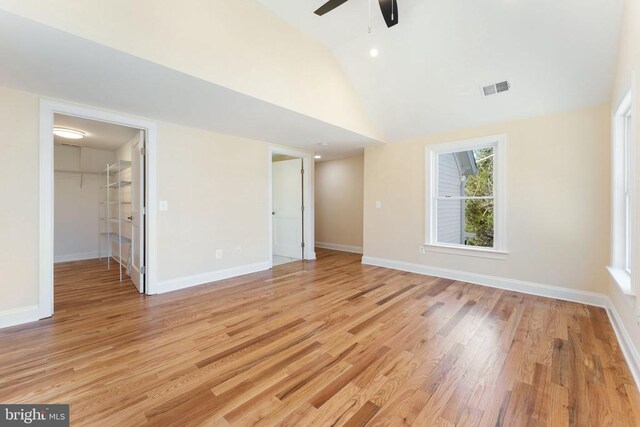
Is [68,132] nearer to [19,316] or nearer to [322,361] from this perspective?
[19,316]

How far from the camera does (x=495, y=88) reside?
3.29m

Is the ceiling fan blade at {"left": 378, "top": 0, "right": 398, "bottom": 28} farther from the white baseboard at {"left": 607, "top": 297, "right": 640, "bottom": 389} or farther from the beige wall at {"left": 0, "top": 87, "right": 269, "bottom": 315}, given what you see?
the white baseboard at {"left": 607, "top": 297, "right": 640, "bottom": 389}

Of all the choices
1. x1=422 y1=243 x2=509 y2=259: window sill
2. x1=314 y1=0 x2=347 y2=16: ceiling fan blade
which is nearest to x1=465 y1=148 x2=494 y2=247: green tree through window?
x1=422 y1=243 x2=509 y2=259: window sill

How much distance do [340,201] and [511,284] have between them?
4030 millimetres

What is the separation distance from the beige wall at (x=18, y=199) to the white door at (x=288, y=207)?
373 centimetres

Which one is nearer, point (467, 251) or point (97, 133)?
point (467, 251)

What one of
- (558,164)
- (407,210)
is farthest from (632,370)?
(407,210)

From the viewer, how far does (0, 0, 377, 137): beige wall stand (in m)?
1.79

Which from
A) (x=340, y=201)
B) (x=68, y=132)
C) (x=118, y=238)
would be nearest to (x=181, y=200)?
(x=68, y=132)

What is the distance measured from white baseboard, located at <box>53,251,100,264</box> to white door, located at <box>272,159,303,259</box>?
3852 millimetres

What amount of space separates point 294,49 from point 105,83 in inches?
73.1

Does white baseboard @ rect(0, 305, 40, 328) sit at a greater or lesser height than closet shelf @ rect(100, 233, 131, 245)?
lesser

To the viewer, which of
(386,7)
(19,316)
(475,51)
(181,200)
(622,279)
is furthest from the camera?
(181,200)

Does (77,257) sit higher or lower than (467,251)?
lower
